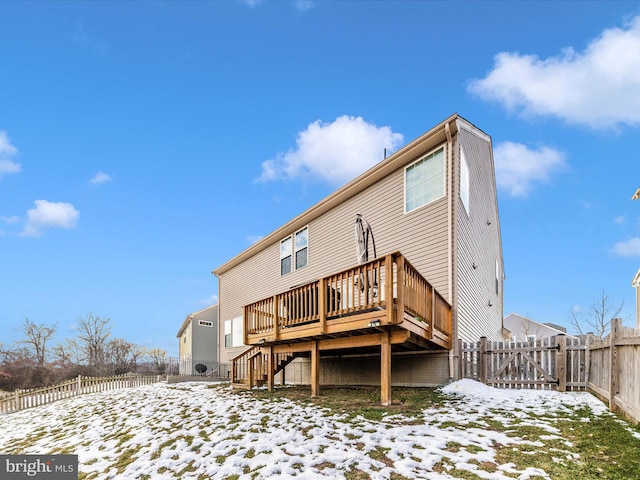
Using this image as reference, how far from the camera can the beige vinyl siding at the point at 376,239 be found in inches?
385

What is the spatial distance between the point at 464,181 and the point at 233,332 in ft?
42.5

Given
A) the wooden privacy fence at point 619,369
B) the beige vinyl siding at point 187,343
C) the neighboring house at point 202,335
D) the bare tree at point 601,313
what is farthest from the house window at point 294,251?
the bare tree at point 601,313

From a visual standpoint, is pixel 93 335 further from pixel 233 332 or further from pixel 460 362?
pixel 460 362

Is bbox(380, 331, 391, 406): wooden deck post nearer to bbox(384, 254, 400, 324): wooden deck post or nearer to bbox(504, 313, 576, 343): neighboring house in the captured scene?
bbox(384, 254, 400, 324): wooden deck post

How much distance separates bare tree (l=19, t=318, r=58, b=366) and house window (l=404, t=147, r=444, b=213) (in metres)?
30.3

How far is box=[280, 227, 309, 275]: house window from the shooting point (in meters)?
14.7

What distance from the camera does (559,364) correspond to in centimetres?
830

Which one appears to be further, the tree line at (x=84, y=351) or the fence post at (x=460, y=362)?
the tree line at (x=84, y=351)

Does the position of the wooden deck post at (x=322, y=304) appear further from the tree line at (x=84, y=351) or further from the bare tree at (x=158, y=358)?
the bare tree at (x=158, y=358)

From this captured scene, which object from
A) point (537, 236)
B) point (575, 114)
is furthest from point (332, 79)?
point (537, 236)

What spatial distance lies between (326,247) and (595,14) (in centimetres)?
1153

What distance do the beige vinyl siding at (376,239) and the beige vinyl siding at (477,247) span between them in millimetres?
523

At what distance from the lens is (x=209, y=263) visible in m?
22.4

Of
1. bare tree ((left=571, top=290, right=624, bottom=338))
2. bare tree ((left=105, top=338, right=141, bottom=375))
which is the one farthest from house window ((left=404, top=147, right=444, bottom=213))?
bare tree ((left=105, top=338, right=141, bottom=375))
